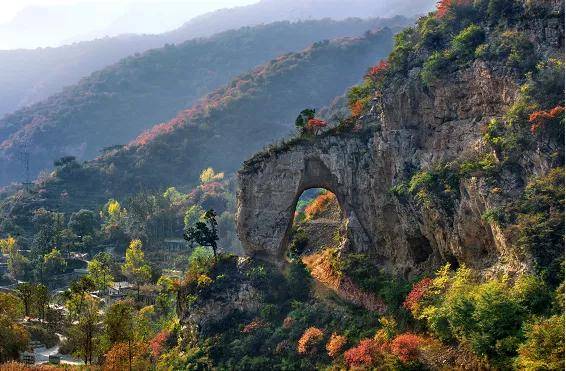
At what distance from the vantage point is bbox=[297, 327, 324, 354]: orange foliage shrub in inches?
1286

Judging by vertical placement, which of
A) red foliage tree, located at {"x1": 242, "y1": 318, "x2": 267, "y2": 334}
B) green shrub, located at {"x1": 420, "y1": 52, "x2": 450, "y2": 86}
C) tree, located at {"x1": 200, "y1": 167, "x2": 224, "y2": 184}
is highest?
green shrub, located at {"x1": 420, "y1": 52, "x2": 450, "y2": 86}

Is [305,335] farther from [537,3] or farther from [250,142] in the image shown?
[250,142]

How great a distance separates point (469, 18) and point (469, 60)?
4.24 meters

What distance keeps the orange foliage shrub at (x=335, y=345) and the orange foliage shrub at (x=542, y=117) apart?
47.6 ft

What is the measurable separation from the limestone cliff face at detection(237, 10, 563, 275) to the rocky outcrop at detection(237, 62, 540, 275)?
2.4 inches

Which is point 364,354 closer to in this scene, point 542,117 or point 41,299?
point 542,117

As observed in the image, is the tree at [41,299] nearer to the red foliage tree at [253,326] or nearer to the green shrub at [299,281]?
the red foliage tree at [253,326]

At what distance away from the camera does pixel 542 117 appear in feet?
93.2

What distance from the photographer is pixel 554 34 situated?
3088cm

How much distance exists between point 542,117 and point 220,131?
344 feet

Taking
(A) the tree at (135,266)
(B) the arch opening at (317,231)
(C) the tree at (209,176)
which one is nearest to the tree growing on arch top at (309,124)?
(B) the arch opening at (317,231)

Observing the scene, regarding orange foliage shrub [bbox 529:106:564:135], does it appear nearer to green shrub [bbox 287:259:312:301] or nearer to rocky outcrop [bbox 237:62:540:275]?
rocky outcrop [bbox 237:62:540:275]

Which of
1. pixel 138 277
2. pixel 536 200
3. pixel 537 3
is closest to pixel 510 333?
pixel 536 200

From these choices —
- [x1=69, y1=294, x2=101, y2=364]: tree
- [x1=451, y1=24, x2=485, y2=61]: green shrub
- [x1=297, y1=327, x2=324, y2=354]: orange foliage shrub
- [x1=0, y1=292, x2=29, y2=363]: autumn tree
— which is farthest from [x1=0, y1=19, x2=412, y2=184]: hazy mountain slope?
[x1=451, y1=24, x2=485, y2=61]: green shrub
